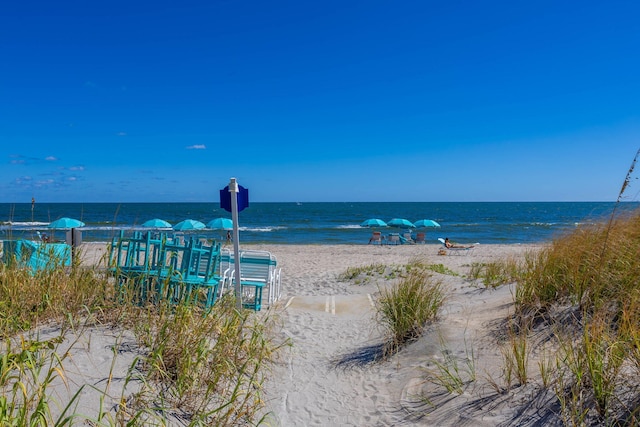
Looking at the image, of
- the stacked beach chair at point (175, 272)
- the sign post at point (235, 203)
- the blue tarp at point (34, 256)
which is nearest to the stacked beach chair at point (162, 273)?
the stacked beach chair at point (175, 272)

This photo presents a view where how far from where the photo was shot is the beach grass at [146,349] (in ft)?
8.74

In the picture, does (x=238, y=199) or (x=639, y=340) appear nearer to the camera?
(x=639, y=340)

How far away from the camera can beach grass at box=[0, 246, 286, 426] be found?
266 cm

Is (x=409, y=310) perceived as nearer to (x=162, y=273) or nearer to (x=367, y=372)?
(x=367, y=372)

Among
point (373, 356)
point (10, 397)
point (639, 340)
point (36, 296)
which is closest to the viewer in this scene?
point (10, 397)

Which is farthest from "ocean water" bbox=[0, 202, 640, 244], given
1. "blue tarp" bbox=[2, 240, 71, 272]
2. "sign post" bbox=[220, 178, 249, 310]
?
"sign post" bbox=[220, 178, 249, 310]

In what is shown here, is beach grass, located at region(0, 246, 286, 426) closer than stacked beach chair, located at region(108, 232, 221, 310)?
Yes

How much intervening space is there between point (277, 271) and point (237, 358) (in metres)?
4.73

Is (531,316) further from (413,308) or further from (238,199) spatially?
(238,199)

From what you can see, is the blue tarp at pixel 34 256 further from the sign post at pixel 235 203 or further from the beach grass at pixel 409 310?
the beach grass at pixel 409 310

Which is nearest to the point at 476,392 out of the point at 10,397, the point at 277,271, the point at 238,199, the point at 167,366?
the point at 167,366

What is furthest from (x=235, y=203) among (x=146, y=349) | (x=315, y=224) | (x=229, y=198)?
(x=315, y=224)

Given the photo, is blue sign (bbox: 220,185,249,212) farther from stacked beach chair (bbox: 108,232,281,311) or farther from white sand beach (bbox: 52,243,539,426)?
white sand beach (bbox: 52,243,539,426)

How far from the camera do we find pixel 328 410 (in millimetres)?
3762
